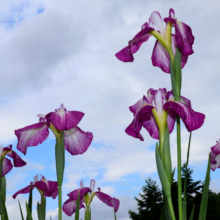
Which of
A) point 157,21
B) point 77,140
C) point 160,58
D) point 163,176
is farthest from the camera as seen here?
point 77,140

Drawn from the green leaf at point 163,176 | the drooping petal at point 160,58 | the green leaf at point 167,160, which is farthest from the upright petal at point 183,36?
the green leaf at point 163,176

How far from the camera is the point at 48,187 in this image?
133 inches

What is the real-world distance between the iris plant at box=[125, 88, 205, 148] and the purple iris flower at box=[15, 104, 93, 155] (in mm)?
523

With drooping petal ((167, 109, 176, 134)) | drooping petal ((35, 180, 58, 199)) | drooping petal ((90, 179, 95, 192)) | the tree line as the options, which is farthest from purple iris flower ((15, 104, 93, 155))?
the tree line

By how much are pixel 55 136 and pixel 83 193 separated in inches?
43.0

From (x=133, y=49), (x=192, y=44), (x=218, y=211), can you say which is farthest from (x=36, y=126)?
(x=218, y=211)

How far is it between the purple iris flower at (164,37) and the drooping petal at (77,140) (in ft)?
2.64

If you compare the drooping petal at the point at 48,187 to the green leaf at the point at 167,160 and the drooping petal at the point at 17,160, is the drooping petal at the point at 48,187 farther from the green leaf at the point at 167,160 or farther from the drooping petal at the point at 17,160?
the green leaf at the point at 167,160

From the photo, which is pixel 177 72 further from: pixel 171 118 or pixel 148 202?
pixel 148 202

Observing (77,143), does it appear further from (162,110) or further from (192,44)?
(192,44)

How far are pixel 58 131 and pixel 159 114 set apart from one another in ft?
3.01

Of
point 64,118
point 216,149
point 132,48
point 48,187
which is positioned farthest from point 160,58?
point 48,187

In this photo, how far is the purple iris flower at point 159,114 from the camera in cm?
211

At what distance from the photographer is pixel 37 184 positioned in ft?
11.0
